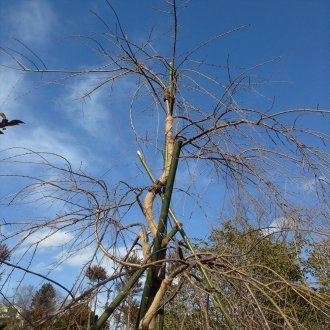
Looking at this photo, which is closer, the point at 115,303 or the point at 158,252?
the point at 115,303

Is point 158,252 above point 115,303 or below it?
above

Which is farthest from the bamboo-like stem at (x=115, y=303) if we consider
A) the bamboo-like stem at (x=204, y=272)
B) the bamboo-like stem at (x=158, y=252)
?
the bamboo-like stem at (x=204, y=272)

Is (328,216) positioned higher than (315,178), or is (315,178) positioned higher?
(315,178)

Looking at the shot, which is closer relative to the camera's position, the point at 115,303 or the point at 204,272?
the point at 115,303

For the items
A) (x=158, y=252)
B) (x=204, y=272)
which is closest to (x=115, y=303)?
(x=158, y=252)

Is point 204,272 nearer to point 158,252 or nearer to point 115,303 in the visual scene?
point 158,252

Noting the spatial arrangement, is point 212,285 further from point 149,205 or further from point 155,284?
point 149,205

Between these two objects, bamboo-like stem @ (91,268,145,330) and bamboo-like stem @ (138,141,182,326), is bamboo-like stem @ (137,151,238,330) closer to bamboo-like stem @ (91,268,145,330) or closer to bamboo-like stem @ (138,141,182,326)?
bamboo-like stem @ (138,141,182,326)

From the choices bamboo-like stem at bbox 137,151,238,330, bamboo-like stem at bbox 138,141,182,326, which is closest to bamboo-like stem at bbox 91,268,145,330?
bamboo-like stem at bbox 138,141,182,326

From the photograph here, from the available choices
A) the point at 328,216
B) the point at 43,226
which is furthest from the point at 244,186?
the point at 43,226

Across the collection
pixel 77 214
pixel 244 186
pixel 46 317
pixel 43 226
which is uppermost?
pixel 244 186

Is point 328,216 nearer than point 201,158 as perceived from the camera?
Yes

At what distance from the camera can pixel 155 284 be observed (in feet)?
4.87

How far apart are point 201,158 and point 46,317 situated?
0.95 metres
